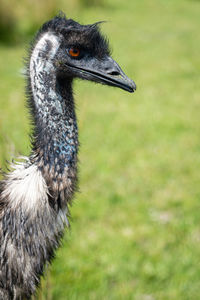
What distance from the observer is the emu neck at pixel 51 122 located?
1841 mm

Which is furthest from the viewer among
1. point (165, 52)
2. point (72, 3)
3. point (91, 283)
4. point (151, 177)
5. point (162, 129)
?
point (72, 3)

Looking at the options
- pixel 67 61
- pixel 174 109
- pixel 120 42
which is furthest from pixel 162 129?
pixel 120 42

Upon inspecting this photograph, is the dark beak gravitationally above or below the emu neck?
above

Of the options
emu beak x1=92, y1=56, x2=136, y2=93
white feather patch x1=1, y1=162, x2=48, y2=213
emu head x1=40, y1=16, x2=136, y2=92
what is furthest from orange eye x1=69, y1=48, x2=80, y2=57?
white feather patch x1=1, y1=162, x2=48, y2=213

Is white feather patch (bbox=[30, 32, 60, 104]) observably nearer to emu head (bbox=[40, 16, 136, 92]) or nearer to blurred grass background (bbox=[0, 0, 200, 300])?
emu head (bbox=[40, 16, 136, 92])

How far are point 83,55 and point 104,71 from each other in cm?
13

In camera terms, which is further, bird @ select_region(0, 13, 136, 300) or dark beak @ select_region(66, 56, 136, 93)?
dark beak @ select_region(66, 56, 136, 93)

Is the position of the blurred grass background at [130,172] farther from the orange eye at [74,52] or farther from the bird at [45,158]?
the orange eye at [74,52]

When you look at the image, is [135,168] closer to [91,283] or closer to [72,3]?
[91,283]

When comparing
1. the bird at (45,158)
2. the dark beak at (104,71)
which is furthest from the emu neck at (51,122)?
the dark beak at (104,71)

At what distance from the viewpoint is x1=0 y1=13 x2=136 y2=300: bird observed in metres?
1.85

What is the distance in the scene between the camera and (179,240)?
3.55 m

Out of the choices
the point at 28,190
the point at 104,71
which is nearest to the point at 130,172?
the point at 104,71

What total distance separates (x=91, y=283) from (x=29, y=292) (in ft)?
3.73
